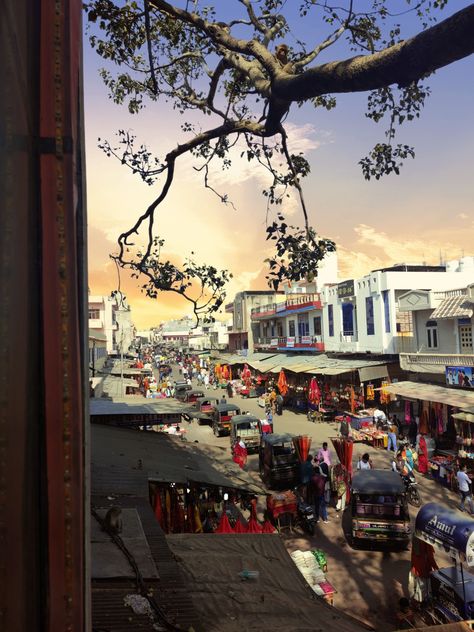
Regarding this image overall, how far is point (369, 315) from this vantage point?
83.2 ft

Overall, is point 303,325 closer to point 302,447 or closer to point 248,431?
point 248,431

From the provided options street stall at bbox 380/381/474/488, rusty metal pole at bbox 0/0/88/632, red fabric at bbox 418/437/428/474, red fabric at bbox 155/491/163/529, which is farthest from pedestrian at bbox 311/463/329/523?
rusty metal pole at bbox 0/0/88/632

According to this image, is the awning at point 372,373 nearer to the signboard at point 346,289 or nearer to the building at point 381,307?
the building at point 381,307

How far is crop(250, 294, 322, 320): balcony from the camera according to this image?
31522 millimetres

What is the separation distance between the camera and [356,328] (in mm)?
26797

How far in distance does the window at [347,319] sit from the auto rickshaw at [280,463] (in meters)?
14.2

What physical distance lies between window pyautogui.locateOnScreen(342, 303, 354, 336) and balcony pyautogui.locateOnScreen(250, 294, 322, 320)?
289cm

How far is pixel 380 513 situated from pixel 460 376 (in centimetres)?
1027

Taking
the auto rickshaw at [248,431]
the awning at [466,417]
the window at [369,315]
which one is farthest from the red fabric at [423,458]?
the window at [369,315]

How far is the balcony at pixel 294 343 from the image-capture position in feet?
103

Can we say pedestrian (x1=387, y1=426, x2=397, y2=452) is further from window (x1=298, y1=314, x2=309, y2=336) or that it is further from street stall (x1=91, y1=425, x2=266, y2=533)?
window (x1=298, y1=314, x2=309, y2=336)

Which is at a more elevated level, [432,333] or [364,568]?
[432,333]

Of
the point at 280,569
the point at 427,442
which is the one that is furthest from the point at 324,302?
the point at 280,569

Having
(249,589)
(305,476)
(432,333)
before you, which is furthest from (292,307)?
(249,589)
